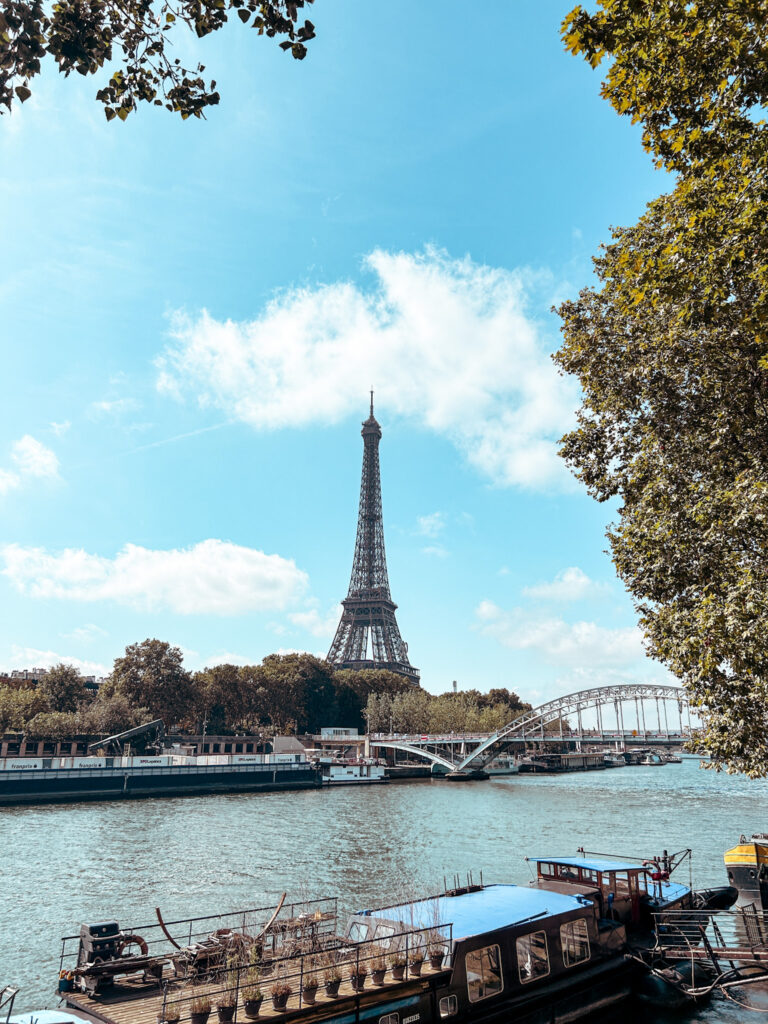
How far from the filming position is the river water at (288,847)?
22.1 metres

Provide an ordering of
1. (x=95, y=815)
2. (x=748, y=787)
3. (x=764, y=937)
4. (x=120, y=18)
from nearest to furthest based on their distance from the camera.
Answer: (x=120, y=18) < (x=764, y=937) < (x=95, y=815) < (x=748, y=787)

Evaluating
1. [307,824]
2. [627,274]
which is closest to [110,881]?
[307,824]

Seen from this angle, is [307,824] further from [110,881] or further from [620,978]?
[620,978]

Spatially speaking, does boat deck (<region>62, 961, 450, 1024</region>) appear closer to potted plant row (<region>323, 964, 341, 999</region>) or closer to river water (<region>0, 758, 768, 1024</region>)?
potted plant row (<region>323, 964, 341, 999</region>)

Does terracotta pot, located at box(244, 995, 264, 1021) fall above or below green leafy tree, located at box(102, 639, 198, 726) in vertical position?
below

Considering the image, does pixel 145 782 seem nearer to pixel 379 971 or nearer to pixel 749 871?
pixel 749 871

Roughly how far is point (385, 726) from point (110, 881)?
266ft

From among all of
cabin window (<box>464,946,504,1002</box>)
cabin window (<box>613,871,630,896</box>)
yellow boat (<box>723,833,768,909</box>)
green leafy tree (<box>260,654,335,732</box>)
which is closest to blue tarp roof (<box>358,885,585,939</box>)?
cabin window (<box>464,946,504,1002</box>)

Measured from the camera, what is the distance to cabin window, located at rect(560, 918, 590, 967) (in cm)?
1386

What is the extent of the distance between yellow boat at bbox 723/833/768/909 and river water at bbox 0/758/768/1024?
15.9 ft

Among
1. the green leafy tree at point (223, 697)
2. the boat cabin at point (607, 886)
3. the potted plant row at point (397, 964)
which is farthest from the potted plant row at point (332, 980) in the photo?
the green leafy tree at point (223, 697)

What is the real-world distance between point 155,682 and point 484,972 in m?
71.4

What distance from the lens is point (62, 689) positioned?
7681cm

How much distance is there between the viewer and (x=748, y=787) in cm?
7362
